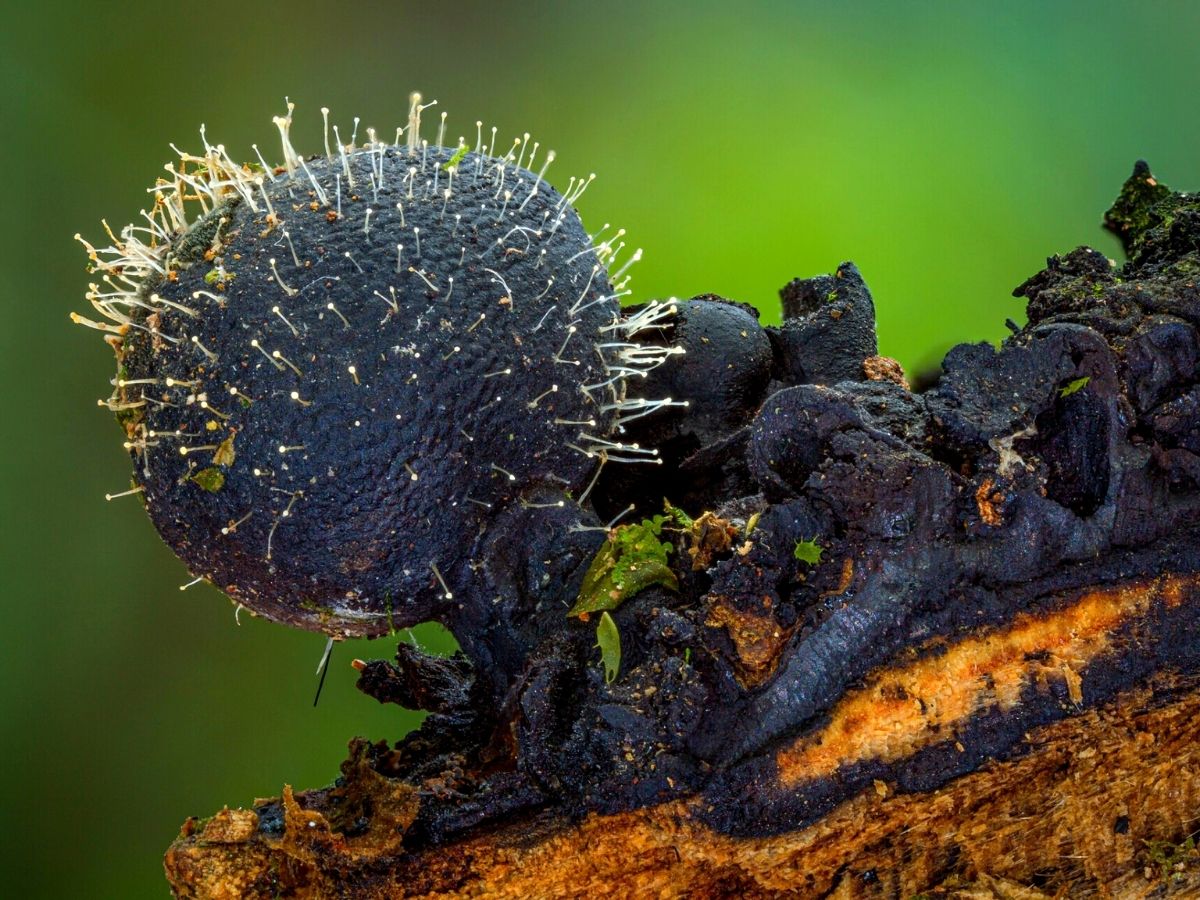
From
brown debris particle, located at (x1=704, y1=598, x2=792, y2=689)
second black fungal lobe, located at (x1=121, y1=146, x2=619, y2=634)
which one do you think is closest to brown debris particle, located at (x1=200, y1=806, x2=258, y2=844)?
second black fungal lobe, located at (x1=121, y1=146, x2=619, y2=634)

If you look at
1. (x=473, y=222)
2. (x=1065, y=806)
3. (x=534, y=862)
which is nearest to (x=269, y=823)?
(x=534, y=862)

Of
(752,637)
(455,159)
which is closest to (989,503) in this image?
(752,637)

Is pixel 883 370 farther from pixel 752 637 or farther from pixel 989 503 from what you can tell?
pixel 752 637

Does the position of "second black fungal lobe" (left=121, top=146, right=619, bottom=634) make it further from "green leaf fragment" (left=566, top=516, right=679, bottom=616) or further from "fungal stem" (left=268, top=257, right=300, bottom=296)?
"green leaf fragment" (left=566, top=516, right=679, bottom=616)

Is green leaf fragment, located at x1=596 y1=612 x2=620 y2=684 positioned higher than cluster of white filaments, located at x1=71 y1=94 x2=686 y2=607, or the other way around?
cluster of white filaments, located at x1=71 y1=94 x2=686 y2=607

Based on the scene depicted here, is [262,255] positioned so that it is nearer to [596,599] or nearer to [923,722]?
[596,599]
